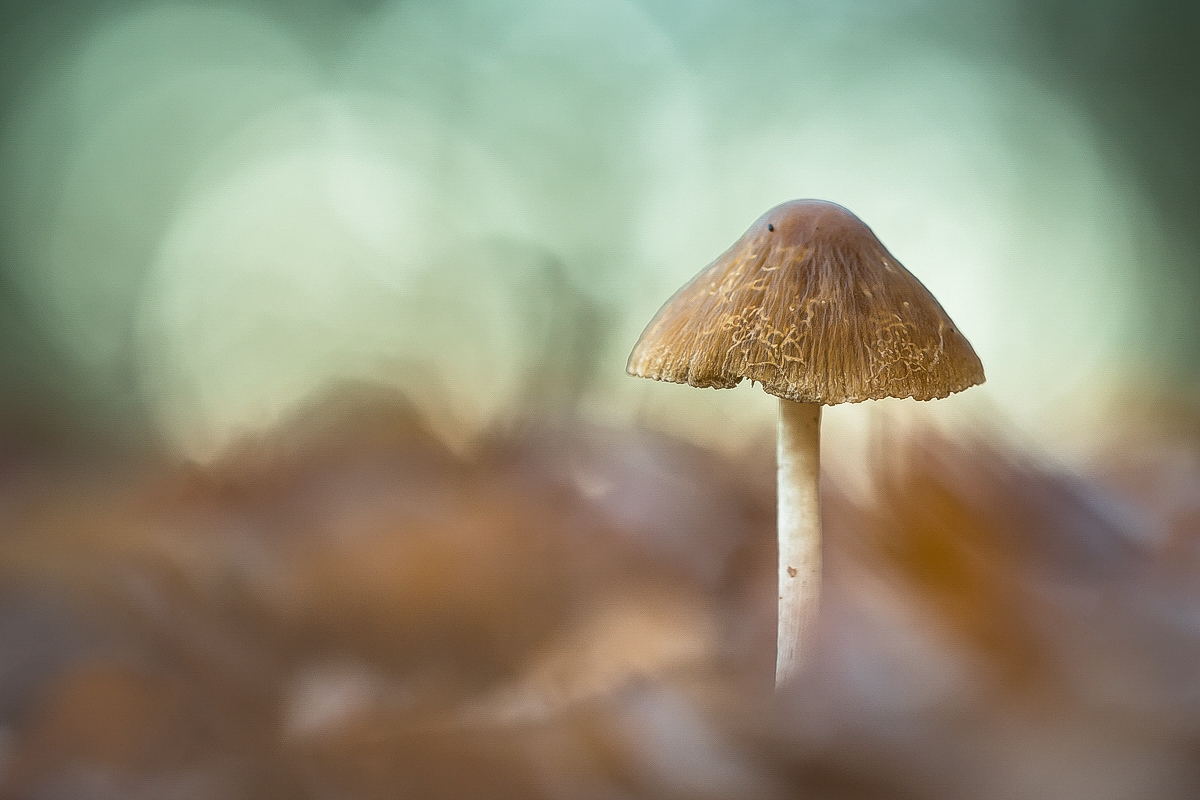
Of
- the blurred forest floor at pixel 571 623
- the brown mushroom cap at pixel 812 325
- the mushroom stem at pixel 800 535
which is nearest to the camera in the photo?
the blurred forest floor at pixel 571 623

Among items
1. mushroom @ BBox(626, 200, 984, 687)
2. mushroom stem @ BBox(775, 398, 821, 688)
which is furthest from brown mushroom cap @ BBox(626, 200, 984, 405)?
mushroom stem @ BBox(775, 398, 821, 688)

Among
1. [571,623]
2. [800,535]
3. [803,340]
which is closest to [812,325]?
[803,340]

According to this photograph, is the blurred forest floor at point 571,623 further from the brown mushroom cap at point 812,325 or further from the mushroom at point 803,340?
the brown mushroom cap at point 812,325

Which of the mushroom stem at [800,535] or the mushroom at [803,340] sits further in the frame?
the mushroom stem at [800,535]

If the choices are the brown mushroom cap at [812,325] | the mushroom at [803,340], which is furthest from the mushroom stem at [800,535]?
the brown mushroom cap at [812,325]

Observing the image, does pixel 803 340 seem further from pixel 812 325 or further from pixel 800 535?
pixel 800 535

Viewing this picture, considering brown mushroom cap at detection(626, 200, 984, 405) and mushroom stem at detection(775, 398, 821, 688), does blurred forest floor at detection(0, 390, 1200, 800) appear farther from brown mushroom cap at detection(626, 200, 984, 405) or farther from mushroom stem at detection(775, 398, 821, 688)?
brown mushroom cap at detection(626, 200, 984, 405)

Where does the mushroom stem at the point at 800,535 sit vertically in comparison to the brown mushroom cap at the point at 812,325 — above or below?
below
